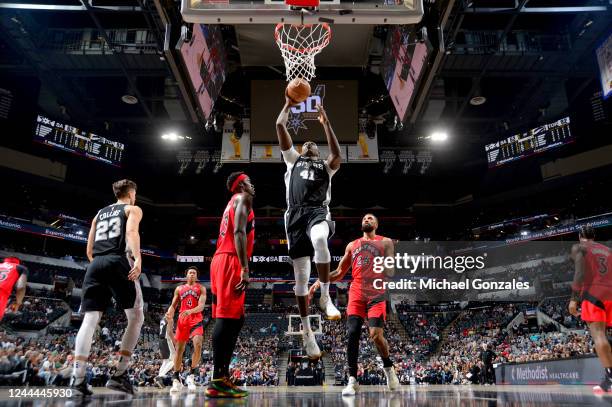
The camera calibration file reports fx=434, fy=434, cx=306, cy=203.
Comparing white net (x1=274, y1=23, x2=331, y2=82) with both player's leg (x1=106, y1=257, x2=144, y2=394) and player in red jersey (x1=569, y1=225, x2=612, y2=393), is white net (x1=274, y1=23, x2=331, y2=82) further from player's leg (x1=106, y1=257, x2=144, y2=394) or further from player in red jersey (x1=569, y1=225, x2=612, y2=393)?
player in red jersey (x1=569, y1=225, x2=612, y2=393)

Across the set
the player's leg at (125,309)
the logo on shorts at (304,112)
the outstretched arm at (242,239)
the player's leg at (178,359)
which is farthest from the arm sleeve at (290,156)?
the logo on shorts at (304,112)

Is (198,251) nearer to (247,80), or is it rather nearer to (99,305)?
(247,80)

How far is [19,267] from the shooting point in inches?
292

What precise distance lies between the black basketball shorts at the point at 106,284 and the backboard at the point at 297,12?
331cm

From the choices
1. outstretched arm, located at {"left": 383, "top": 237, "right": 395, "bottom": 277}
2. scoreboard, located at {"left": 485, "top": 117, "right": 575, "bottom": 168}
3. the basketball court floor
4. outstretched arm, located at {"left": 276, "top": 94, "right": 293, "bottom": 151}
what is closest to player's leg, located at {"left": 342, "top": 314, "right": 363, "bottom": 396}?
the basketball court floor

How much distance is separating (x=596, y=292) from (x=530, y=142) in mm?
12083

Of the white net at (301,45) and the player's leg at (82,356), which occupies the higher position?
the white net at (301,45)

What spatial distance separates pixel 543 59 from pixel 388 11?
28.5 ft

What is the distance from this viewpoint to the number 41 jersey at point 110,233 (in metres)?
4.57

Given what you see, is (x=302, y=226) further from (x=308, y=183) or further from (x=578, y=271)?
(x=578, y=271)

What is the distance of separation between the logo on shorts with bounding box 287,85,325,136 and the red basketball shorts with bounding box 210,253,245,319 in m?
7.50

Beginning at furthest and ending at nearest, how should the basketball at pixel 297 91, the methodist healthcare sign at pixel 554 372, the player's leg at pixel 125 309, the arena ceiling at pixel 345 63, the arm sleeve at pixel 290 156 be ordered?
the arena ceiling at pixel 345 63 < the methodist healthcare sign at pixel 554 372 < the arm sleeve at pixel 290 156 < the basketball at pixel 297 91 < the player's leg at pixel 125 309

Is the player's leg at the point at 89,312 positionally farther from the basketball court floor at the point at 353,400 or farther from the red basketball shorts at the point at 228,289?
the red basketball shorts at the point at 228,289

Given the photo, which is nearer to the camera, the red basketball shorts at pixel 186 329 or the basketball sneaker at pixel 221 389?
the basketball sneaker at pixel 221 389
